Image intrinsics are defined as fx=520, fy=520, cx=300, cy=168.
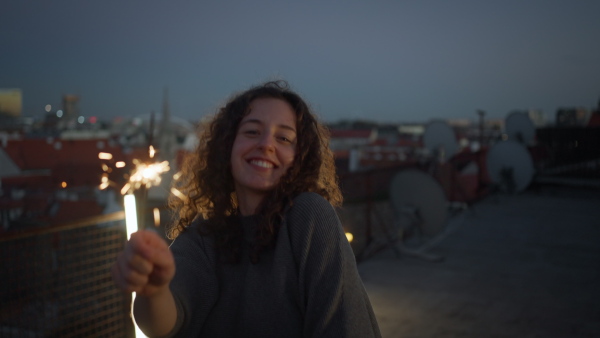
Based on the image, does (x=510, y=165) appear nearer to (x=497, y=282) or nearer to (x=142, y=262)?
(x=497, y=282)

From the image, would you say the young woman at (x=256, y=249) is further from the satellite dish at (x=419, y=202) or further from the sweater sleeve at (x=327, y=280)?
the satellite dish at (x=419, y=202)

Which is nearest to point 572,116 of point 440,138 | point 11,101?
point 440,138

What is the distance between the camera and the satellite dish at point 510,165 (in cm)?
1039

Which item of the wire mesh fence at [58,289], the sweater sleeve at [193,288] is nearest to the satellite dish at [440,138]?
the wire mesh fence at [58,289]

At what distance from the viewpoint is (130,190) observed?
117 centimetres

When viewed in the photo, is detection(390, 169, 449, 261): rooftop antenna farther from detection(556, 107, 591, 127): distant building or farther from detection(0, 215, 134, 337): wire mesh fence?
detection(556, 107, 591, 127): distant building

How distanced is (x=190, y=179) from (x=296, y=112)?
51 centimetres

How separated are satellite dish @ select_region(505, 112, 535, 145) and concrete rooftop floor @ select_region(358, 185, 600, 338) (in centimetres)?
452

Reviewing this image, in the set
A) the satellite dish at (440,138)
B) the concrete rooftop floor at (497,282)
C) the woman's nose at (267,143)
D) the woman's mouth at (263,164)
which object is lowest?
the concrete rooftop floor at (497,282)

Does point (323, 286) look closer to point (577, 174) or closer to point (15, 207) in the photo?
point (15, 207)

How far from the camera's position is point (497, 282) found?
210 inches

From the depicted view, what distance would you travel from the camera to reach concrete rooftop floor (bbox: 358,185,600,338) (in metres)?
4.22

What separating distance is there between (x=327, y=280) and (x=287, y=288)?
0.39ft

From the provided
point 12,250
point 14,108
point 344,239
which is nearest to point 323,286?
point 344,239
